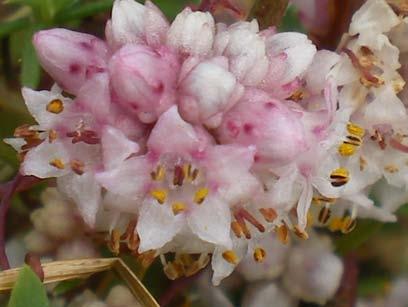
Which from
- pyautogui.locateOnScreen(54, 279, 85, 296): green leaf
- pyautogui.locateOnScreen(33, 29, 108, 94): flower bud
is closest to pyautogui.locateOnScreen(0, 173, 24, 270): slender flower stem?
pyautogui.locateOnScreen(54, 279, 85, 296): green leaf

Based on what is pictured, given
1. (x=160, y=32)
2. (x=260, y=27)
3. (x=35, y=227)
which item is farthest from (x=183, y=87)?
(x=35, y=227)

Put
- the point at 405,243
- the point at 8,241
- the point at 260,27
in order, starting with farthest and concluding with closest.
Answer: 1. the point at 405,243
2. the point at 8,241
3. the point at 260,27

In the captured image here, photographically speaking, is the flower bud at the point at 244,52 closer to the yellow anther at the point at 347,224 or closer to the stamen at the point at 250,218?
the stamen at the point at 250,218

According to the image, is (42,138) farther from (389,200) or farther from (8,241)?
(389,200)

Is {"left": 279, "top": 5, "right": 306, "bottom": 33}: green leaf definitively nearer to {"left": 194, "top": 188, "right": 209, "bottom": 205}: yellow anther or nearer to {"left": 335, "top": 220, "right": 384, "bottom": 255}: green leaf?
{"left": 335, "top": 220, "right": 384, "bottom": 255}: green leaf

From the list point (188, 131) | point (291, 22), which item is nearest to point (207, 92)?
point (188, 131)

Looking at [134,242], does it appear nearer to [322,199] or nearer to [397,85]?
[322,199]
